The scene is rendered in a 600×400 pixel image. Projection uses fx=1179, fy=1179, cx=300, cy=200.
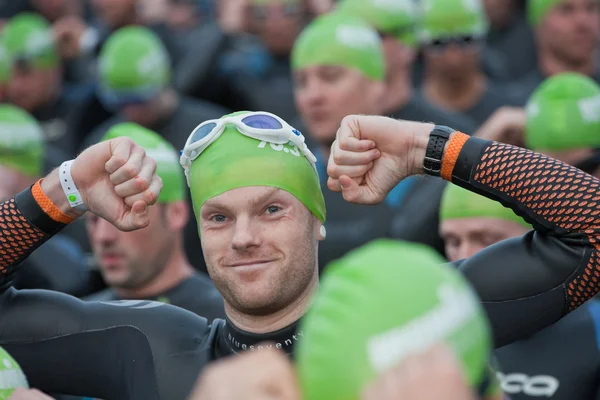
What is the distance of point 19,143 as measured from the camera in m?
8.42

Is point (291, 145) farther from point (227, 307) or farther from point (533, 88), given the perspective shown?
point (533, 88)

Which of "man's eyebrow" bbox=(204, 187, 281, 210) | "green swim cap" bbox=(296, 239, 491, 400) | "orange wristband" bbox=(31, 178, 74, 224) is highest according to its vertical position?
"green swim cap" bbox=(296, 239, 491, 400)

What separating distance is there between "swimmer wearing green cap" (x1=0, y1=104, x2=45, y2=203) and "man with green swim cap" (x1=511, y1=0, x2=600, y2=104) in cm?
361

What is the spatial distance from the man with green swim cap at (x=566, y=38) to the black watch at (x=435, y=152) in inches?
173

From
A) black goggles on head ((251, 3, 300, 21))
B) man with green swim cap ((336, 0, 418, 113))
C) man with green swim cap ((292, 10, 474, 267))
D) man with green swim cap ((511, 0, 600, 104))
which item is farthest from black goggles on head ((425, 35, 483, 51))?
black goggles on head ((251, 3, 300, 21))

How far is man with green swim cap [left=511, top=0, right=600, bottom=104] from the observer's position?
348 inches

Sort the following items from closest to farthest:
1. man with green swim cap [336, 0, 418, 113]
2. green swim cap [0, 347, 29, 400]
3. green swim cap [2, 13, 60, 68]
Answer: green swim cap [0, 347, 29, 400]
man with green swim cap [336, 0, 418, 113]
green swim cap [2, 13, 60, 68]

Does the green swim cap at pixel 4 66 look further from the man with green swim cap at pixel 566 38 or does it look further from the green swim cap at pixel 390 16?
the man with green swim cap at pixel 566 38

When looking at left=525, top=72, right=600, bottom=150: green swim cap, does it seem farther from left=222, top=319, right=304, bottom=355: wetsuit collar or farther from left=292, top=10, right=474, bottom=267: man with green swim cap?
left=222, top=319, right=304, bottom=355: wetsuit collar

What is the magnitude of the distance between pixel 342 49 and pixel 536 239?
354 cm

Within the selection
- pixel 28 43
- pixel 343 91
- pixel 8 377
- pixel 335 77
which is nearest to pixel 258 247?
pixel 8 377

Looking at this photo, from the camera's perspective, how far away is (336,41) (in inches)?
310

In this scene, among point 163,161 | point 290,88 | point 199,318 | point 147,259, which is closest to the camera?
point 199,318

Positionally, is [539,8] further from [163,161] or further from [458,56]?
[163,161]
